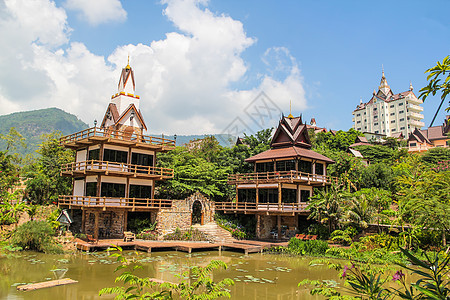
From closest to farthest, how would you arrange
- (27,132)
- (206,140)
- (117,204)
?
(117,204) → (206,140) → (27,132)

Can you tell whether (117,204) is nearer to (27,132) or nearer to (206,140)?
(206,140)

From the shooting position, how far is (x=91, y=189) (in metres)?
26.6

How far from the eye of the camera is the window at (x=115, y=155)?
87.2 feet

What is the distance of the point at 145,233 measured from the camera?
26.6 meters

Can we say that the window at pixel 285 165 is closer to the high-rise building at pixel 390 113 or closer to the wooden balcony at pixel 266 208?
the wooden balcony at pixel 266 208

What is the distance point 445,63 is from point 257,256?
21.2 metres

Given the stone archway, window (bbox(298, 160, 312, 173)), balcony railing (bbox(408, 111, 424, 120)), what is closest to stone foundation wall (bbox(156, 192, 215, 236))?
the stone archway

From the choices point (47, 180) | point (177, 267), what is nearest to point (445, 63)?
point (177, 267)

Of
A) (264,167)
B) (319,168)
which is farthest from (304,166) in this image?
(264,167)

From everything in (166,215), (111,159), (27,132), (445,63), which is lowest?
(166,215)

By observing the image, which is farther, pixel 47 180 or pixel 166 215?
pixel 47 180

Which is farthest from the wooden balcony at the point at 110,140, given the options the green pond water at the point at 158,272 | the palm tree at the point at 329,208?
the palm tree at the point at 329,208

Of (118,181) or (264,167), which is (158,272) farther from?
(264,167)

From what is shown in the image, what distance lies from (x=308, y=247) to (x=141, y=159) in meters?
14.8
